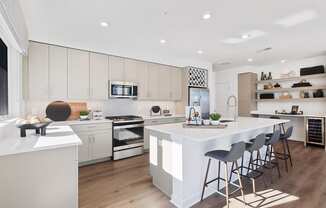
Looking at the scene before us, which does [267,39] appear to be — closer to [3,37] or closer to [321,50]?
[321,50]

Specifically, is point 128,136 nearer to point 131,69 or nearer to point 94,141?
point 94,141

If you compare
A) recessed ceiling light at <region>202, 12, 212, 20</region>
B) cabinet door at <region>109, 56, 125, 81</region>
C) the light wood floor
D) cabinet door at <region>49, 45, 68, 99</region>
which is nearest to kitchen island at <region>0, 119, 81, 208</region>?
the light wood floor

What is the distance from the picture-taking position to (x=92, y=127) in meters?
3.46

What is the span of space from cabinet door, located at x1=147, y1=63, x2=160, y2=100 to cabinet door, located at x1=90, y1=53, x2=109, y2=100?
3.79 feet

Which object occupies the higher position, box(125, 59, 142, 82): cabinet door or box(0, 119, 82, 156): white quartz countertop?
box(125, 59, 142, 82): cabinet door

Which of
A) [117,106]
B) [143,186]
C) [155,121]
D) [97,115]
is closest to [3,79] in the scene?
[97,115]

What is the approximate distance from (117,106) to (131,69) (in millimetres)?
985

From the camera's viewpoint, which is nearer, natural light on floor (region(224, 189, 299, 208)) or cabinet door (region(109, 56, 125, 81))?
natural light on floor (region(224, 189, 299, 208))

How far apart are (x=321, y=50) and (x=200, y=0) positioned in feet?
13.7

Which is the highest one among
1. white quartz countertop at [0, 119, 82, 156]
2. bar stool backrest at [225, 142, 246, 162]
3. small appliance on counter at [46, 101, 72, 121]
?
small appliance on counter at [46, 101, 72, 121]

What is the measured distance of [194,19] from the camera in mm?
2695

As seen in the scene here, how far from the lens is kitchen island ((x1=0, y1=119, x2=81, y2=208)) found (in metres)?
1.35

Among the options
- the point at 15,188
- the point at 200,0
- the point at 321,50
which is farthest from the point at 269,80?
the point at 15,188

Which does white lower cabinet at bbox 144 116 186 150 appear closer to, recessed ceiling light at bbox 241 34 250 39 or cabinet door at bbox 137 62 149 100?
cabinet door at bbox 137 62 149 100
